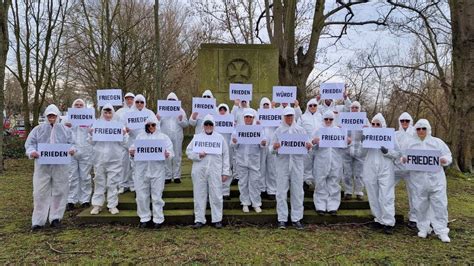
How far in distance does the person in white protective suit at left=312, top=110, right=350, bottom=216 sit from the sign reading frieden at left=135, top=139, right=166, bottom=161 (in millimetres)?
2851

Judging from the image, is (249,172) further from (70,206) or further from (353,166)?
(70,206)

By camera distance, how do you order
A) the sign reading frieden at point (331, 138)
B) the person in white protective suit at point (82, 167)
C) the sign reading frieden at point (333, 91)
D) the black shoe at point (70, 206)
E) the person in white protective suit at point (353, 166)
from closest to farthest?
the sign reading frieden at point (331, 138) → the person in white protective suit at point (353, 166) → the person in white protective suit at point (82, 167) → the black shoe at point (70, 206) → the sign reading frieden at point (333, 91)

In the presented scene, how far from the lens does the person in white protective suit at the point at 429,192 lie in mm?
6539

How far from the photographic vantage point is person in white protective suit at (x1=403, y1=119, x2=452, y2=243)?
6.54 metres

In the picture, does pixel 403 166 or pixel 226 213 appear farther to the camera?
pixel 226 213

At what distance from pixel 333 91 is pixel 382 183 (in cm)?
254

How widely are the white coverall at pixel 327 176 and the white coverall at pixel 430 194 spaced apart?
4.34 feet

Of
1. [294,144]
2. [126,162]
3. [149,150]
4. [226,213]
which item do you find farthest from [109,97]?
[294,144]

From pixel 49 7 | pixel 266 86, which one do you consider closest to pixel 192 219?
pixel 266 86

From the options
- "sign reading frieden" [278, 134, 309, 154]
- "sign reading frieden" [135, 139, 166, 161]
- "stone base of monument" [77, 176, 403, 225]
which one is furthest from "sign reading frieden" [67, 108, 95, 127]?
"sign reading frieden" [278, 134, 309, 154]

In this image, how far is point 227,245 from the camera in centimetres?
624

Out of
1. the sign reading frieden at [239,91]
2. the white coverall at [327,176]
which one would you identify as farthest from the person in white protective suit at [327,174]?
the sign reading frieden at [239,91]

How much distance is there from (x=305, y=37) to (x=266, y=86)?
16257 mm

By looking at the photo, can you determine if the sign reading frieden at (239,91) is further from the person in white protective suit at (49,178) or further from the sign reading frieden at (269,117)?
the person in white protective suit at (49,178)
